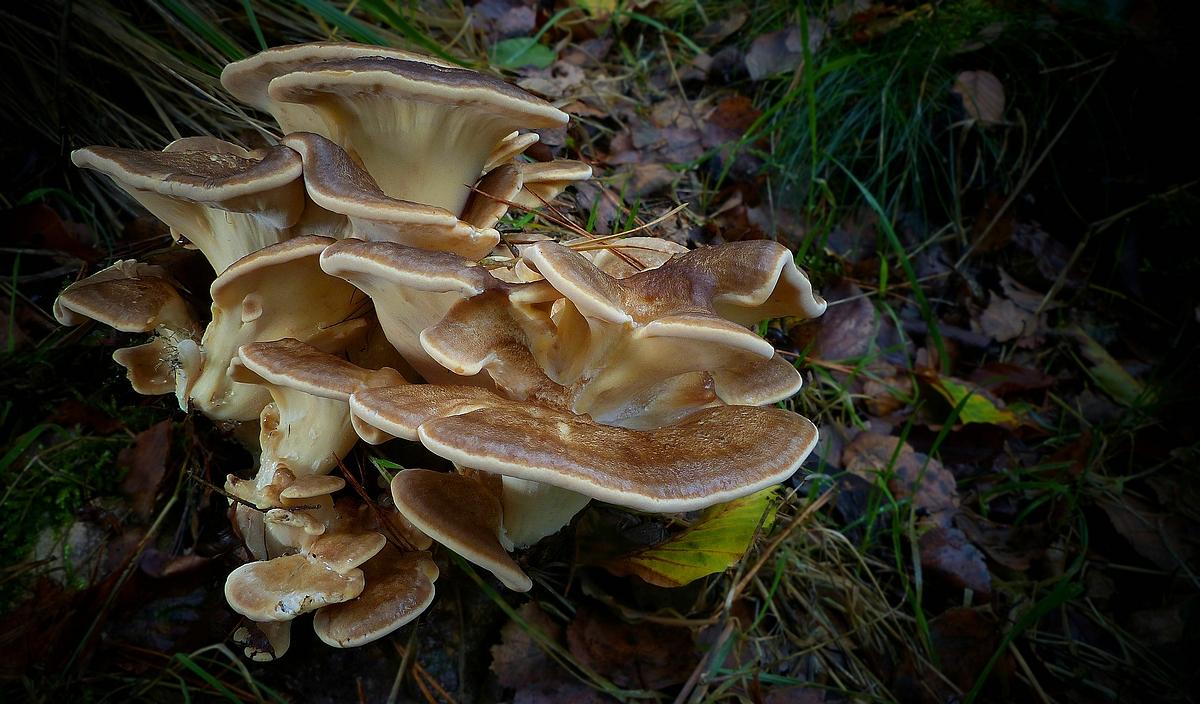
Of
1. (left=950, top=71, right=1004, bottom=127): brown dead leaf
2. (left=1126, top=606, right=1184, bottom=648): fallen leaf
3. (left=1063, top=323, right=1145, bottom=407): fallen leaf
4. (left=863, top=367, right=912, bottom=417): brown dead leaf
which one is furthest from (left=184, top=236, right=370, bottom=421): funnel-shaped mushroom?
(left=1063, top=323, right=1145, bottom=407): fallen leaf

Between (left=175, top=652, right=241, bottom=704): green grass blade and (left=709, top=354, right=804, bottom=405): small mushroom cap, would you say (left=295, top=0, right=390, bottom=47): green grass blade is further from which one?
(left=175, top=652, right=241, bottom=704): green grass blade

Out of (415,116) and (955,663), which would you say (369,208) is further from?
(955,663)

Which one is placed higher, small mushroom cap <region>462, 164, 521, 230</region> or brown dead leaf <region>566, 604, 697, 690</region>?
small mushroom cap <region>462, 164, 521, 230</region>

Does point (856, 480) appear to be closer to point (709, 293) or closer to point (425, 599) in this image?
point (709, 293)

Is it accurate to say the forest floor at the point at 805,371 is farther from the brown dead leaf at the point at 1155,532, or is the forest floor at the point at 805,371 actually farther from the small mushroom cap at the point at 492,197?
the small mushroom cap at the point at 492,197

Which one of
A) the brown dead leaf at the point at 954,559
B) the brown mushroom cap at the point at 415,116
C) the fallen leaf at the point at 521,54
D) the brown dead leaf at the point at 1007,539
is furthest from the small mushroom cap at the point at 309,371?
the fallen leaf at the point at 521,54

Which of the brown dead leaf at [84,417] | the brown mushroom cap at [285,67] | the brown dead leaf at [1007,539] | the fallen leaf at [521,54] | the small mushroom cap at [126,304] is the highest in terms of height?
the brown mushroom cap at [285,67]

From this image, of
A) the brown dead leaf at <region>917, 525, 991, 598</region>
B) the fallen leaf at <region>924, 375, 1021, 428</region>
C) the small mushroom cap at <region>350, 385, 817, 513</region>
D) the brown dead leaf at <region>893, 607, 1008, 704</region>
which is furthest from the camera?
the fallen leaf at <region>924, 375, 1021, 428</region>

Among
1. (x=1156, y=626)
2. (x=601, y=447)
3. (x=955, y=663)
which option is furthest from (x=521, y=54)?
(x=1156, y=626)
